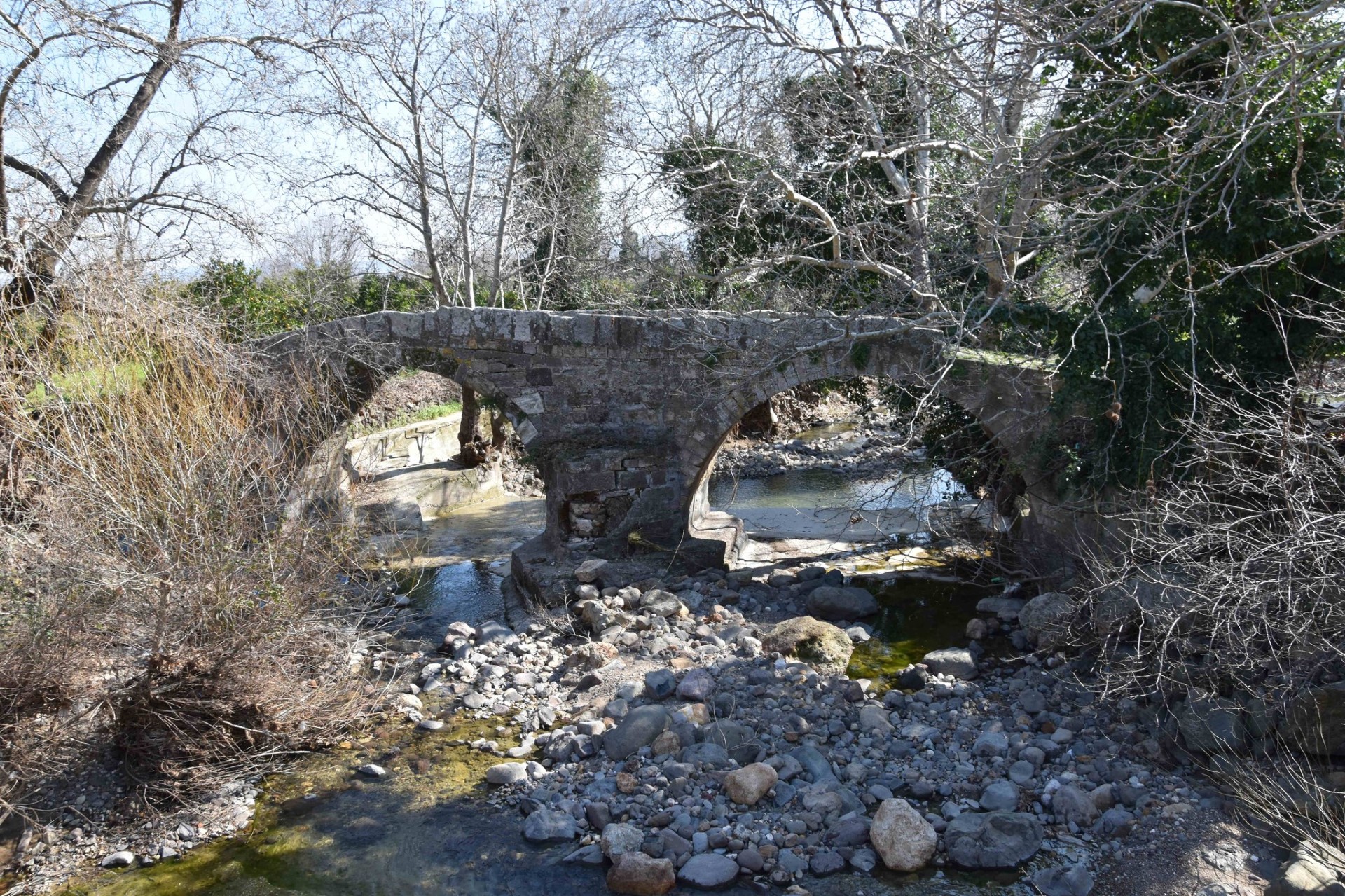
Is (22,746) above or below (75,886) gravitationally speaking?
above

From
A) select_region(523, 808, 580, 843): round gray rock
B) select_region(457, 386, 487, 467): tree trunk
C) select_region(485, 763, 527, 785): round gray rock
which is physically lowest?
select_region(523, 808, 580, 843): round gray rock

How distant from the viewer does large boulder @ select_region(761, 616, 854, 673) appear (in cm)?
743

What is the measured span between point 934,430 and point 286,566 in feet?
21.8

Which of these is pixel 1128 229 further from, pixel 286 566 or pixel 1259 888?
pixel 286 566

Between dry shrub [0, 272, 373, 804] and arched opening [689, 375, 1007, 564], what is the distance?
13.7 feet

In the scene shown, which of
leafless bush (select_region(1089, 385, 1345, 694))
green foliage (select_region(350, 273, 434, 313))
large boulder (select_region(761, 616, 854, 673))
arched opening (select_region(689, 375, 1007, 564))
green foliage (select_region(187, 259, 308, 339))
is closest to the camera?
leafless bush (select_region(1089, 385, 1345, 694))

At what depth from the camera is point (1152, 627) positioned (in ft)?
20.1

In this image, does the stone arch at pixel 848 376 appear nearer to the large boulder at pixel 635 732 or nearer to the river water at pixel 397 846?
the river water at pixel 397 846

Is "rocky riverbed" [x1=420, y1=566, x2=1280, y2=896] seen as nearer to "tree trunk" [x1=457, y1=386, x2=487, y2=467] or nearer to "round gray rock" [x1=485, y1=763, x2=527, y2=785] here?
"round gray rock" [x1=485, y1=763, x2=527, y2=785]

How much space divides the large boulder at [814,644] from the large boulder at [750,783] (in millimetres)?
1768

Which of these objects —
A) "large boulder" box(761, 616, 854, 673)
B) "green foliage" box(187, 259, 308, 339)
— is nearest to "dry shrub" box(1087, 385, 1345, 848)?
"large boulder" box(761, 616, 854, 673)

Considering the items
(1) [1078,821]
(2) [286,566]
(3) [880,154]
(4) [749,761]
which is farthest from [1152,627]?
(2) [286,566]

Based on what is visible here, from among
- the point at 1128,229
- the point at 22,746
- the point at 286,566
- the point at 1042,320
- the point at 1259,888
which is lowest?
the point at 1259,888

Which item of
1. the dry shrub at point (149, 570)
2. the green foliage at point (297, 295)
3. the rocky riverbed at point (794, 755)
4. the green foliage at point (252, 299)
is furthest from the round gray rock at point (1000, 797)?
the green foliage at point (252, 299)
